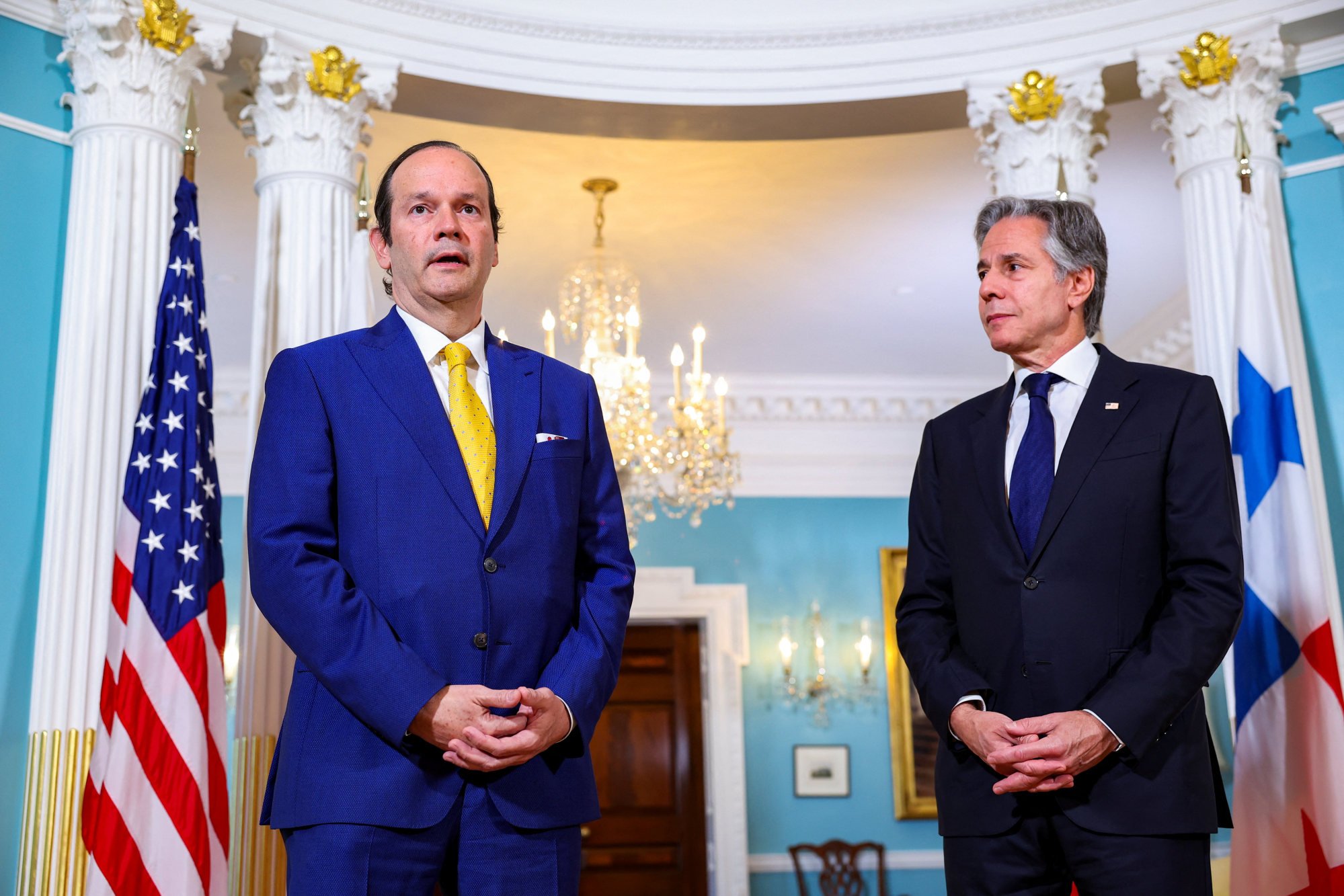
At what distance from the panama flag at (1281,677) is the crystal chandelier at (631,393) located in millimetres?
2542

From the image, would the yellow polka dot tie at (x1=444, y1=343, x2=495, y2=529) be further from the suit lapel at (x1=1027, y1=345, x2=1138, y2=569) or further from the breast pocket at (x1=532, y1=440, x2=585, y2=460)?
the suit lapel at (x1=1027, y1=345, x2=1138, y2=569)

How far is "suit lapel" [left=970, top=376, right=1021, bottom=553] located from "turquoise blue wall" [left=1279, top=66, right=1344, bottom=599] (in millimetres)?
2314

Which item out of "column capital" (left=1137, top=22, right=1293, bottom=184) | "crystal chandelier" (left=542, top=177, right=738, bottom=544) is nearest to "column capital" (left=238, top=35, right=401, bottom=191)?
"crystal chandelier" (left=542, top=177, right=738, bottom=544)

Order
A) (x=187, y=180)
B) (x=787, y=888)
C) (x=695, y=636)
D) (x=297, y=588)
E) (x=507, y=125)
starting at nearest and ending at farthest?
(x=297, y=588) < (x=187, y=180) < (x=507, y=125) < (x=787, y=888) < (x=695, y=636)

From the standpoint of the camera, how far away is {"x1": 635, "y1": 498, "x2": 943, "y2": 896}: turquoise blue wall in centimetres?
877

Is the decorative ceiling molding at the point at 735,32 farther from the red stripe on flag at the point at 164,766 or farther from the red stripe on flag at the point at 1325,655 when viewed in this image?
the red stripe on flag at the point at 164,766

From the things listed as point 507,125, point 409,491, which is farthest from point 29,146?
point 409,491

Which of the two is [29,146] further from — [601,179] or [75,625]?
[601,179]

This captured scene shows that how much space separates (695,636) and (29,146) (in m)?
6.16

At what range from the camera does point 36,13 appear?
3914 millimetres

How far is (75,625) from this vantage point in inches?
136

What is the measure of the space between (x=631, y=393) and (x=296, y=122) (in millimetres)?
2158

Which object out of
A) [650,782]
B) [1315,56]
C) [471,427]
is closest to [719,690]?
[650,782]

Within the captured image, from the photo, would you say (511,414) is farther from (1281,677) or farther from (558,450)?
(1281,677)
